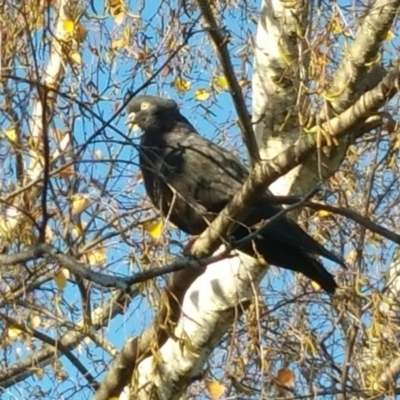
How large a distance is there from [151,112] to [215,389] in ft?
5.79

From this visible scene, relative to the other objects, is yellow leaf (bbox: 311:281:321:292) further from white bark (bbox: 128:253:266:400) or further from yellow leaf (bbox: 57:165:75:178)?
yellow leaf (bbox: 57:165:75:178)

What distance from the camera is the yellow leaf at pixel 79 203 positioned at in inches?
137

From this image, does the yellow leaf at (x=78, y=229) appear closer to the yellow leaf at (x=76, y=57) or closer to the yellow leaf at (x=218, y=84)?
the yellow leaf at (x=76, y=57)

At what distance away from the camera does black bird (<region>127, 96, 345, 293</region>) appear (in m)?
3.91

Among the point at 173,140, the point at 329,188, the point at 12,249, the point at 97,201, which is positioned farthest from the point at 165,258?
the point at 173,140

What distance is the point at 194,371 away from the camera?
11.8ft

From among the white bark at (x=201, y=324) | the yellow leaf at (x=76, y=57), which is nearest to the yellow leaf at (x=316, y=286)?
the white bark at (x=201, y=324)

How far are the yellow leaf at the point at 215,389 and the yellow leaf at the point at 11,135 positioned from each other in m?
0.97

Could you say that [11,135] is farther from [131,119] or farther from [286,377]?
[131,119]

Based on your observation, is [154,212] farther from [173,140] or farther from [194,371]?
[194,371]

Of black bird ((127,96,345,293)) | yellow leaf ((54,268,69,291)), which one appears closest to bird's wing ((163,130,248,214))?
black bird ((127,96,345,293))

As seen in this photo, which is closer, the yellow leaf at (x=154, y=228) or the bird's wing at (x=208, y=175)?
the yellow leaf at (x=154, y=228)

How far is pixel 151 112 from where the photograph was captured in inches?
199

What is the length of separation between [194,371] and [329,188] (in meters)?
0.83
